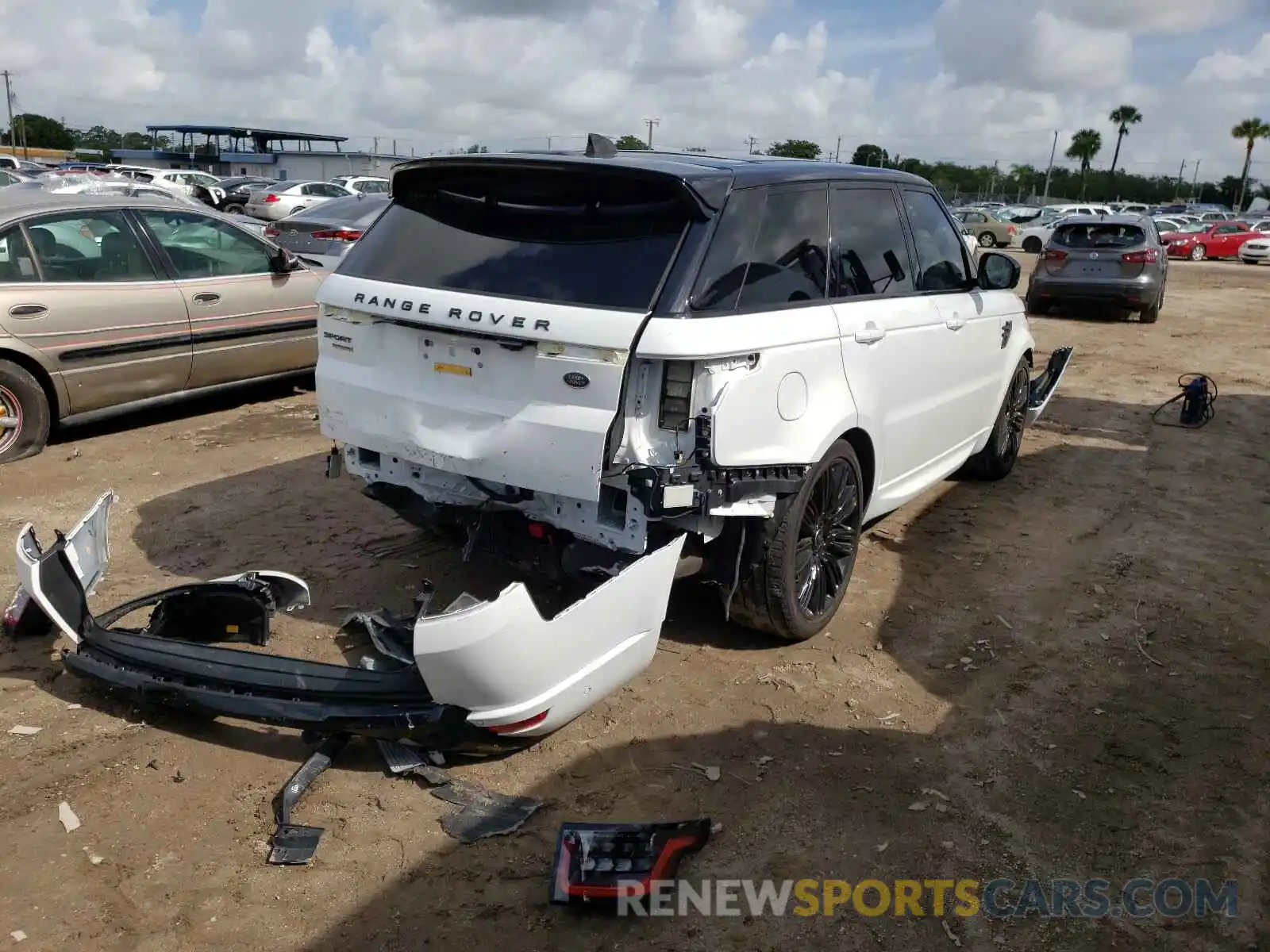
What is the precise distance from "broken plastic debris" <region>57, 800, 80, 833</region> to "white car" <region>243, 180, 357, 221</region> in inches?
1091

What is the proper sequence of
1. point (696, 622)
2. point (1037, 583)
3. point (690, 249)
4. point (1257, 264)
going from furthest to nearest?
1. point (1257, 264)
2. point (1037, 583)
3. point (696, 622)
4. point (690, 249)

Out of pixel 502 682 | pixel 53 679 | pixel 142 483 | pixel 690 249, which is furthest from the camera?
pixel 142 483

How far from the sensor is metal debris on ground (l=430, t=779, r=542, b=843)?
3.15 meters

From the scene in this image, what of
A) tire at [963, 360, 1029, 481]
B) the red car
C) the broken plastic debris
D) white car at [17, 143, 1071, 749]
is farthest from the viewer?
the red car

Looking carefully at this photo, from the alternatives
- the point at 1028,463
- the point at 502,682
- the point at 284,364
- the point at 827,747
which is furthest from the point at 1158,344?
the point at 502,682

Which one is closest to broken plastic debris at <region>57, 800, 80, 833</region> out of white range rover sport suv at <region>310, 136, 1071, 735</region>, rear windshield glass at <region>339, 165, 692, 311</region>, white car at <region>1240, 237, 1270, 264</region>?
white range rover sport suv at <region>310, 136, 1071, 735</region>

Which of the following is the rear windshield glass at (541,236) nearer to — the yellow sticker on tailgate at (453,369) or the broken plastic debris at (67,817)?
the yellow sticker on tailgate at (453,369)

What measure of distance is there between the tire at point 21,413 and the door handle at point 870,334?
17.5ft

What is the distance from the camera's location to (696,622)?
15.1 feet

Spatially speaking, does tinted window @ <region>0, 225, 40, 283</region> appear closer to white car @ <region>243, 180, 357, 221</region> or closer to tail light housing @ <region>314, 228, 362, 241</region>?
tail light housing @ <region>314, 228, 362, 241</region>

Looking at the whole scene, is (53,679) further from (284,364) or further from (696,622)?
(284,364)

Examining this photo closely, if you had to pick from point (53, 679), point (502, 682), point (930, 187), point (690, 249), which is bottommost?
point (53, 679)

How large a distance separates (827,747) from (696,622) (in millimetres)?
1080

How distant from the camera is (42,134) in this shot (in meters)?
89.8
